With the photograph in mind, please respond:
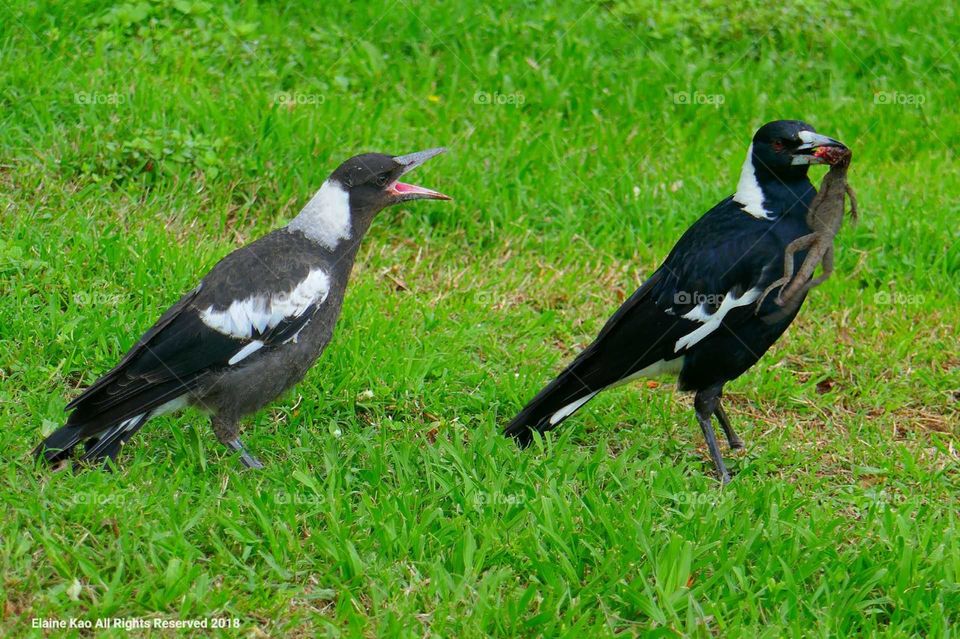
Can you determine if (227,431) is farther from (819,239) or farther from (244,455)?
(819,239)

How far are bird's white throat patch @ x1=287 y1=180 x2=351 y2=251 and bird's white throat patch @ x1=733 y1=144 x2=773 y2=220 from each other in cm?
161

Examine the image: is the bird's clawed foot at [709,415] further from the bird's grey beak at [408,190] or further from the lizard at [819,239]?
the bird's grey beak at [408,190]

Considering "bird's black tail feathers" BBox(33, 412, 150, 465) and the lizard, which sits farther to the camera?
the lizard

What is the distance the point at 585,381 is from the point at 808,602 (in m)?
1.32

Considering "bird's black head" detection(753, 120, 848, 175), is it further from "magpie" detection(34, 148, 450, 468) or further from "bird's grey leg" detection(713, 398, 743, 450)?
"magpie" detection(34, 148, 450, 468)

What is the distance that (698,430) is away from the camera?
5020 mm

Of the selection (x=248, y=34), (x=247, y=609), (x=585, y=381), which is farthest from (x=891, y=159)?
(x=247, y=609)

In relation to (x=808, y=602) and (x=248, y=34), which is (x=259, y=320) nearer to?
(x=808, y=602)

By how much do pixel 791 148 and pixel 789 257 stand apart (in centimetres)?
49

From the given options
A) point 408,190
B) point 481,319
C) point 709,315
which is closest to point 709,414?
point 709,315

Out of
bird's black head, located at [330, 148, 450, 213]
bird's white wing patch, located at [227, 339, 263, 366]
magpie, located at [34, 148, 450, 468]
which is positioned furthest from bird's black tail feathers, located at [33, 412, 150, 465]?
bird's black head, located at [330, 148, 450, 213]

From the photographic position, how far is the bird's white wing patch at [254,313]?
429 centimetres

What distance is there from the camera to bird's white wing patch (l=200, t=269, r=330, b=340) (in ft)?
14.1

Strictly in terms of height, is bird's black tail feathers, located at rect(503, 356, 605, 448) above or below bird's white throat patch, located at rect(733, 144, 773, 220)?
below
